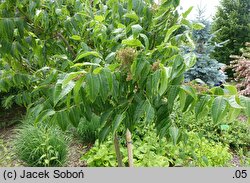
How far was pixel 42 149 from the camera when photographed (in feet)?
10.9

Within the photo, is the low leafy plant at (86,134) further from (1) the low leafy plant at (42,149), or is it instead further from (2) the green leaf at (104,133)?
(2) the green leaf at (104,133)

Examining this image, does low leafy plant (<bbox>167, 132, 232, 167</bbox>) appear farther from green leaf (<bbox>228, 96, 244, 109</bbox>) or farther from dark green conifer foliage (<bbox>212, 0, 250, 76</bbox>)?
dark green conifer foliage (<bbox>212, 0, 250, 76</bbox>)

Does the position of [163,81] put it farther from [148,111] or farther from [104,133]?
[104,133]

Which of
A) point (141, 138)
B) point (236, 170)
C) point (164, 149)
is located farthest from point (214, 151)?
point (236, 170)

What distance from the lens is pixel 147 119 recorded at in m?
1.22

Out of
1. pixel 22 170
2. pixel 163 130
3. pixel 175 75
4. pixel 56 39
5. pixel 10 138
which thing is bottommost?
pixel 10 138

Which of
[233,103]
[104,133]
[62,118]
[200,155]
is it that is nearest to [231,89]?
[233,103]

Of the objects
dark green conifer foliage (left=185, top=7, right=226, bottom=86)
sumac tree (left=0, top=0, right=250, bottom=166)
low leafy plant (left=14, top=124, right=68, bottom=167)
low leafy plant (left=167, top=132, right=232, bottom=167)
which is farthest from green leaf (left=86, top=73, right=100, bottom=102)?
dark green conifer foliage (left=185, top=7, right=226, bottom=86)

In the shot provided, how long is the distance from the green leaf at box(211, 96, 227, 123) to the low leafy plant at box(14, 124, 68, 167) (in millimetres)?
2443

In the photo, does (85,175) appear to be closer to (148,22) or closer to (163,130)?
(163,130)

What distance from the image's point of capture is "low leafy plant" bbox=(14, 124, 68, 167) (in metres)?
3.33

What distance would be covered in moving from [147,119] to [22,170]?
103cm

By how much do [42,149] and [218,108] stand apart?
2610 mm

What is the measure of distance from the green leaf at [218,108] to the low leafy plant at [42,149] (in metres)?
2.44
